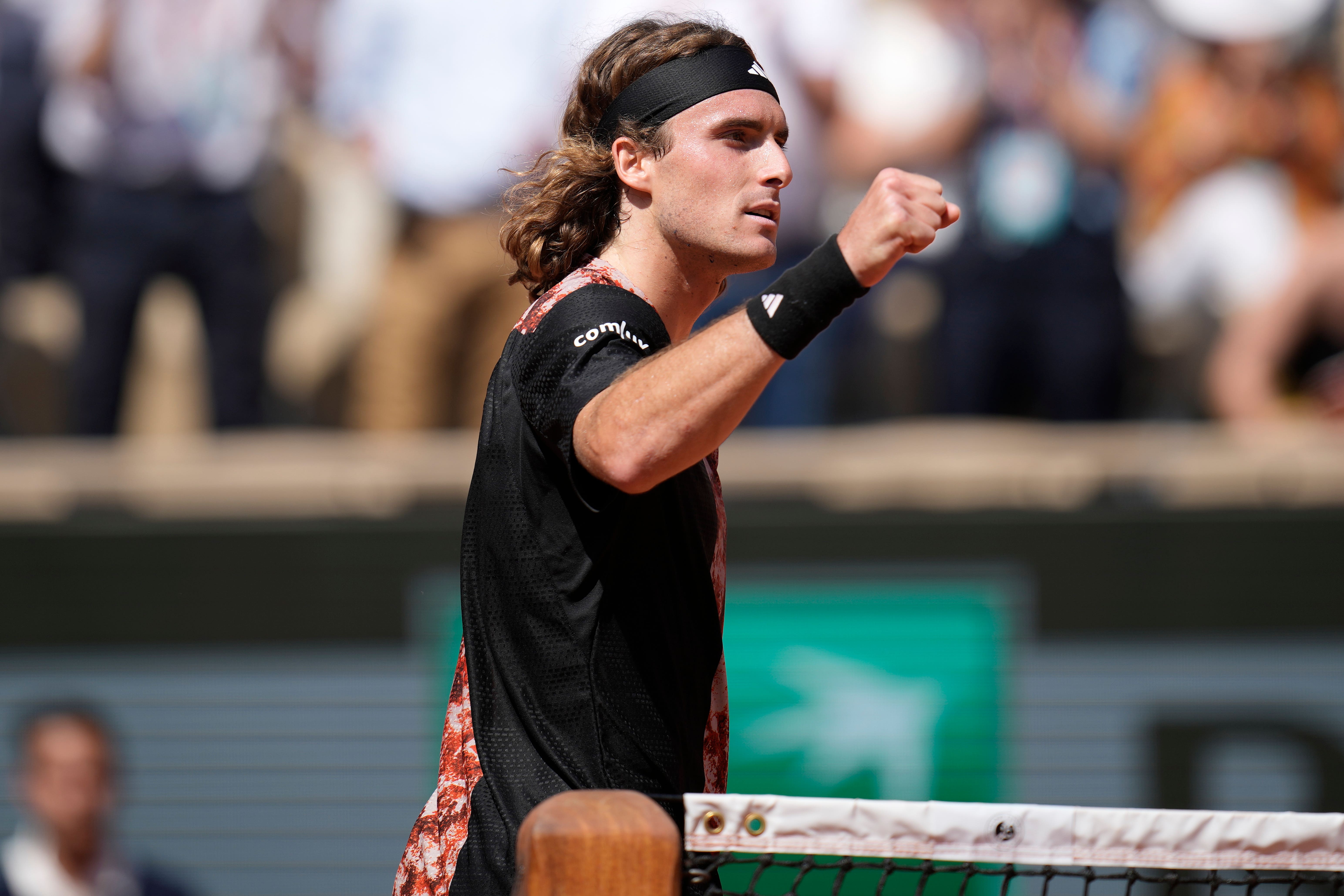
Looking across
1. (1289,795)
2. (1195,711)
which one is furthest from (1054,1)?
(1289,795)

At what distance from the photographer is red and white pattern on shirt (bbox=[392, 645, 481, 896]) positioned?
2.12 meters

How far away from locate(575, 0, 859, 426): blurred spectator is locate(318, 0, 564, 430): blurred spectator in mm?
405

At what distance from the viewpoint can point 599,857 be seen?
158 centimetres

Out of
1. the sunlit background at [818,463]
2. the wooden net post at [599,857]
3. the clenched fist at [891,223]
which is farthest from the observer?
the sunlit background at [818,463]

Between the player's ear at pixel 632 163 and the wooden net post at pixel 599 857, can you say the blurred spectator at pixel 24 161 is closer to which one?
the player's ear at pixel 632 163

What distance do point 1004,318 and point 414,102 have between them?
267cm

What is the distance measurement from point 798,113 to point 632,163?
365cm

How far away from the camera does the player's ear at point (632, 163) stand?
94.4 inches

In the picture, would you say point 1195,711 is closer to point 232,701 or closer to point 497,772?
point 232,701

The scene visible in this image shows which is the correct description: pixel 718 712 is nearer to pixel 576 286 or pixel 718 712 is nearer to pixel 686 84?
pixel 576 286

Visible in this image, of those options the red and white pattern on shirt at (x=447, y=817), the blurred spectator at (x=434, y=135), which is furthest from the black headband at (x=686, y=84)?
the blurred spectator at (x=434, y=135)

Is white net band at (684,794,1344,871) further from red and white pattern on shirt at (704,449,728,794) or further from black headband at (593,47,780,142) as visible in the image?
black headband at (593,47,780,142)

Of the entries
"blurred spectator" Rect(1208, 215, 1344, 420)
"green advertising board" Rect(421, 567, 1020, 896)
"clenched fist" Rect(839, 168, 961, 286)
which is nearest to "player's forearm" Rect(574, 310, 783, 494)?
"clenched fist" Rect(839, 168, 961, 286)

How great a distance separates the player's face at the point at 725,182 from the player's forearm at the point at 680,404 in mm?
438
